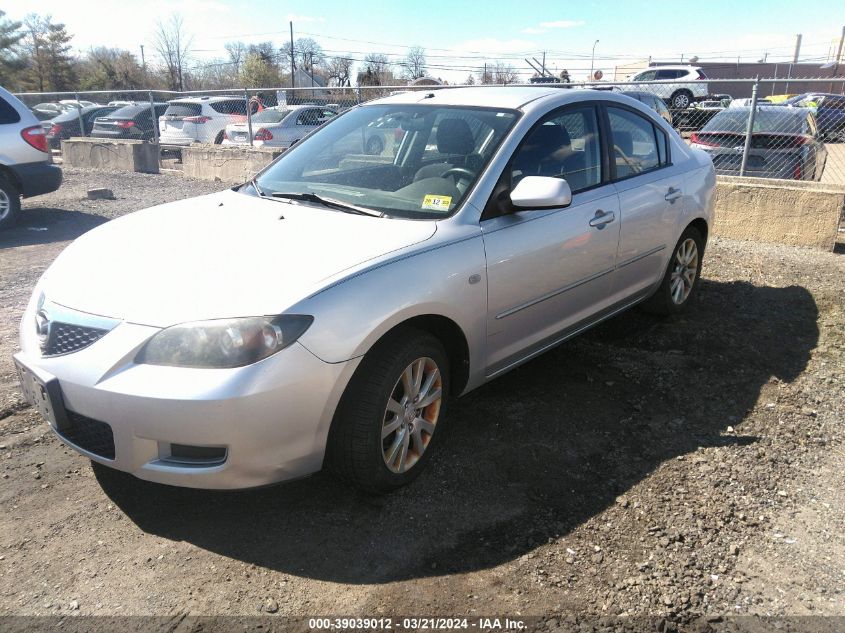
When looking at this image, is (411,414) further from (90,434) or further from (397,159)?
(397,159)

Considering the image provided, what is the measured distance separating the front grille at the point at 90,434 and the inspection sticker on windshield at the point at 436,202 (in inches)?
69.5

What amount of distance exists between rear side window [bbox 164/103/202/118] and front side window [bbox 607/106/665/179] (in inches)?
561

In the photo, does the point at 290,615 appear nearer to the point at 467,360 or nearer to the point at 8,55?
the point at 467,360

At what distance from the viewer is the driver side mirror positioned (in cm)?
329

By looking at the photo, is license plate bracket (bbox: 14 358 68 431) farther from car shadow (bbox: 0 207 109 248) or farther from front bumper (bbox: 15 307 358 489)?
car shadow (bbox: 0 207 109 248)

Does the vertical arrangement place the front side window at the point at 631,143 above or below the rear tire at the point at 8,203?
above

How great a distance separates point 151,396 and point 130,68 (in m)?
53.7

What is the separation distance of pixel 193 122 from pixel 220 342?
1557cm

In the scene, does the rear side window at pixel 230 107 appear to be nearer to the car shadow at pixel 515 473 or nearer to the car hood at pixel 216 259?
the car shadow at pixel 515 473

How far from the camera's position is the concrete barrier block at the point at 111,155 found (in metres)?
14.5

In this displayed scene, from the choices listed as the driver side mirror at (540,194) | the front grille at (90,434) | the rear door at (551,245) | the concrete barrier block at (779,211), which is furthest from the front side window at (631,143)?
the concrete barrier block at (779,211)

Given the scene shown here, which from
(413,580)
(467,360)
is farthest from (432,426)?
(413,580)

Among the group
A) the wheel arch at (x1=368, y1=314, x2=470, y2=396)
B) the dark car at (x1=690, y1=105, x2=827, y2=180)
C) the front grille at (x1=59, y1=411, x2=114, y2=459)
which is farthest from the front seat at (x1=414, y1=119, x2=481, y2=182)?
the dark car at (x1=690, y1=105, x2=827, y2=180)

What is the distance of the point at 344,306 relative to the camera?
104 inches
